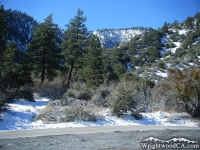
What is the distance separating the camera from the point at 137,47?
242ft

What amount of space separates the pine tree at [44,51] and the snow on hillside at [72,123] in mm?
9206

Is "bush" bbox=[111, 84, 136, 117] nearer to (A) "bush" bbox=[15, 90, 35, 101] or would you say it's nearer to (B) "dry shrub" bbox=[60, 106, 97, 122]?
(B) "dry shrub" bbox=[60, 106, 97, 122]

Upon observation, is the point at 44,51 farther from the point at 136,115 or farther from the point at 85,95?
the point at 136,115

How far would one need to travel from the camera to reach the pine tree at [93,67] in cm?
2969

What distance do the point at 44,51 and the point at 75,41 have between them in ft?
16.1

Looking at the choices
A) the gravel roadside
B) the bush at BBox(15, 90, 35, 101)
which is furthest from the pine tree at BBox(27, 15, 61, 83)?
the gravel roadside

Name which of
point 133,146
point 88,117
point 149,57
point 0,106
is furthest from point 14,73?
point 149,57

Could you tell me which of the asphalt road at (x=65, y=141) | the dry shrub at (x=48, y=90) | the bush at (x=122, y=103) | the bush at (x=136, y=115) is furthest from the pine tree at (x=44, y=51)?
the asphalt road at (x=65, y=141)

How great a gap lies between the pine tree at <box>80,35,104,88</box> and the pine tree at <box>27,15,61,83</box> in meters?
5.41

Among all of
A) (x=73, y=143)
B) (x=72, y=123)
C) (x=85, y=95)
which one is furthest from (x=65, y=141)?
(x=85, y=95)

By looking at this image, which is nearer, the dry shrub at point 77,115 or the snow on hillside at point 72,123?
the snow on hillside at point 72,123

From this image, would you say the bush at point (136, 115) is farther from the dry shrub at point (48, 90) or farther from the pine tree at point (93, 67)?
the pine tree at point (93, 67)

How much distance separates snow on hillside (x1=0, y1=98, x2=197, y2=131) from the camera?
1223 centimetres

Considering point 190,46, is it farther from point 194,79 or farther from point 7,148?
point 7,148
